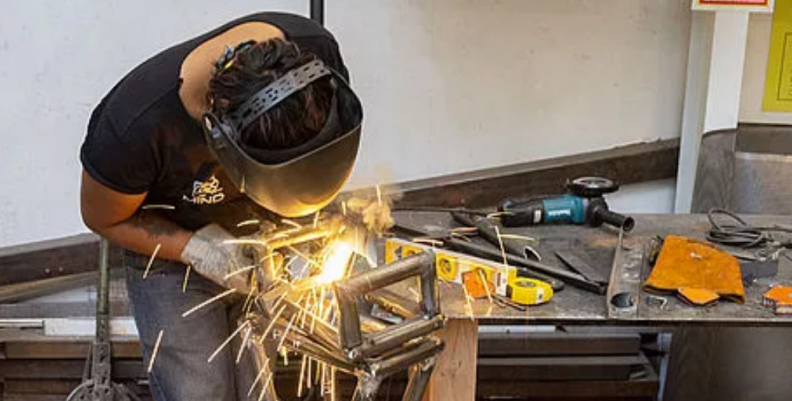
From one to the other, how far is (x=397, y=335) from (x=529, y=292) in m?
0.39

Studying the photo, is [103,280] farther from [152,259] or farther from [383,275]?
[383,275]

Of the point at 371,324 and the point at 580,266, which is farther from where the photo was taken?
the point at 580,266

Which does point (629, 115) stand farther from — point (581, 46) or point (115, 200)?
point (115, 200)

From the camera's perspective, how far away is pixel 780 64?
7.91 ft

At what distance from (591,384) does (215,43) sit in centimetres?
146

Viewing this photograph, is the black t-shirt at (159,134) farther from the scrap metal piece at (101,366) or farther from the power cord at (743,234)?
the power cord at (743,234)

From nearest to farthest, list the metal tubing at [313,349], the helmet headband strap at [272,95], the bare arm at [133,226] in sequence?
the helmet headband strap at [272,95] → the metal tubing at [313,349] → the bare arm at [133,226]

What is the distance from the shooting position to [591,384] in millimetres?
2348

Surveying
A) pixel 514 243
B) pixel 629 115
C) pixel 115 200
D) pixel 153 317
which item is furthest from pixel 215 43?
pixel 629 115

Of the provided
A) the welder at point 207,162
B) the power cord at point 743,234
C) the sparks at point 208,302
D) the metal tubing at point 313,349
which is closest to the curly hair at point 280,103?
the welder at point 207,162

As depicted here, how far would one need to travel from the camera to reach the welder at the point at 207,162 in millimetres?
1106

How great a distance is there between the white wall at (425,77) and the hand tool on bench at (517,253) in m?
0.56

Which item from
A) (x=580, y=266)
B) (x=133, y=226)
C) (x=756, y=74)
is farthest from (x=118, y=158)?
(x=756, y=74)

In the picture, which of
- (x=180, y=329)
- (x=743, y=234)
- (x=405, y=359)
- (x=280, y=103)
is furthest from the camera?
(x=743, y=234)
